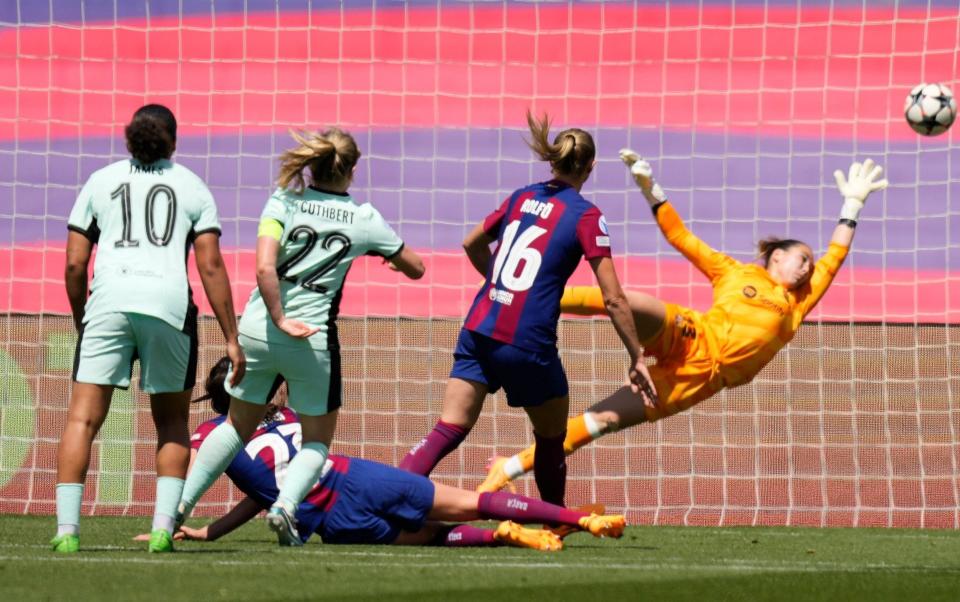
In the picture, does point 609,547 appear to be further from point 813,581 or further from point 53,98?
point 53,98

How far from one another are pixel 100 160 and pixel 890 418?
7253mm

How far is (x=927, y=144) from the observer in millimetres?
12766

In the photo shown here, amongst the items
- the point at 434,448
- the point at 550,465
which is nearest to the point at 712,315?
the point at 550,465

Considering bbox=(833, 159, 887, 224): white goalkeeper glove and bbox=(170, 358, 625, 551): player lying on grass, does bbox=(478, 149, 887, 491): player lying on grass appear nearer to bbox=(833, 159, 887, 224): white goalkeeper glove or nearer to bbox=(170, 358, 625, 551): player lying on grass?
bbox=(833, 159, 887, 224): white goalkeeper glove

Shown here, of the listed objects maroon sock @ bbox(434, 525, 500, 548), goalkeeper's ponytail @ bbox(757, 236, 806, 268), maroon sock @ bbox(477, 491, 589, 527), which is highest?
goalkeeper's ponytail @ bbox(757, 236, 806, 268)

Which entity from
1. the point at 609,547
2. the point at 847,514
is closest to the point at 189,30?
the point at 847,514

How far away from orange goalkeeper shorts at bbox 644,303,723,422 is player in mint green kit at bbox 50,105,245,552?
2742mm

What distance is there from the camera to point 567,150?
638 cm

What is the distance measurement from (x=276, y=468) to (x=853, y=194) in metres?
3.39

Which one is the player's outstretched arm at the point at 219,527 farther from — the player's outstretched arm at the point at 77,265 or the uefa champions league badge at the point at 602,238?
the uefa champions league badge at the point at 602,238

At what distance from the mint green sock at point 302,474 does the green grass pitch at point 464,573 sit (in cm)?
20

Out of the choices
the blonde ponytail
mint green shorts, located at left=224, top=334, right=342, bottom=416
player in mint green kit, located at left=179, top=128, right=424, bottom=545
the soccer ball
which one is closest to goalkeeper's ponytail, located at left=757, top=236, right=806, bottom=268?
the soccer ball

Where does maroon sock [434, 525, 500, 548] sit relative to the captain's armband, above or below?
below

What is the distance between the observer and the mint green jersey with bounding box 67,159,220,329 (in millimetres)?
5398
